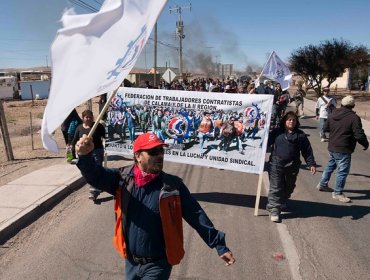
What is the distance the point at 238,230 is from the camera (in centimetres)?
564

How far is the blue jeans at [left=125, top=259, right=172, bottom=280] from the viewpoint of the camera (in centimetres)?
286

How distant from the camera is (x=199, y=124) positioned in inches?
275

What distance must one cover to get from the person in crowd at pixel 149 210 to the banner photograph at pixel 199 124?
12.4 feet

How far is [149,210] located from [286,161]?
3.66m

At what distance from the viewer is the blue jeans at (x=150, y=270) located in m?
2.86

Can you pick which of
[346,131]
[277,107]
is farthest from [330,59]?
[346,131]

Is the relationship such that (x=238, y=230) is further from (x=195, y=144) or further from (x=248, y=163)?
(x=195, y=144)

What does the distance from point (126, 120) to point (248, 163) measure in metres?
2.48

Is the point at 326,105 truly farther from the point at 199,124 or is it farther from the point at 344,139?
the point at 199,124

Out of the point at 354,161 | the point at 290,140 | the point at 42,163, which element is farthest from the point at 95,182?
the point at 354,161

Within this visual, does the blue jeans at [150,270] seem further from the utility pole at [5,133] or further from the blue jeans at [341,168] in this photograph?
the utility pole at [5,133]

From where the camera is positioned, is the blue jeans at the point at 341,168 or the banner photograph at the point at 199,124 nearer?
the banner photograph at the point at 199,124

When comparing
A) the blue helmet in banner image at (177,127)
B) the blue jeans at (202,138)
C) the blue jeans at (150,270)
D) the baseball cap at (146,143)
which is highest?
the baseball cap at (146,143)

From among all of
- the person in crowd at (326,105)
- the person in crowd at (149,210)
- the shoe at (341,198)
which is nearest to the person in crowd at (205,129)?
the shoe at (341,198)
